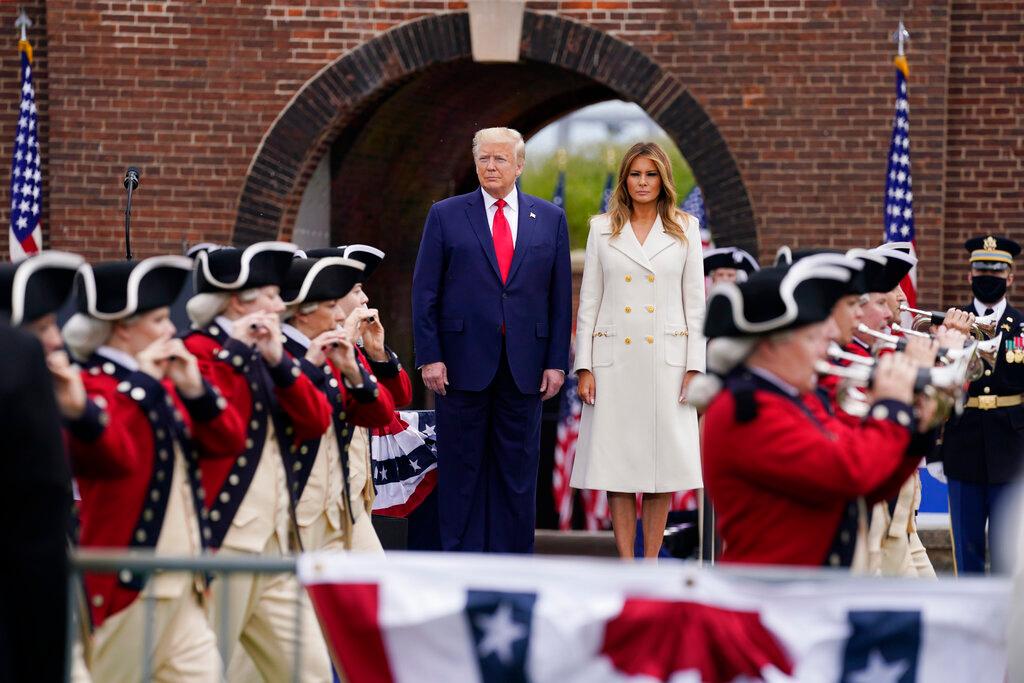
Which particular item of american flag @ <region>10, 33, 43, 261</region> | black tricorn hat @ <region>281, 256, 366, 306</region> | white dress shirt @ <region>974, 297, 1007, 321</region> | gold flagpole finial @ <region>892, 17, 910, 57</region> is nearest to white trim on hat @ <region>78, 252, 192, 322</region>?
black tricorn hat @ <region>281, 256, 366, 306</region>

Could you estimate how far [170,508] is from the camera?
5027 mm

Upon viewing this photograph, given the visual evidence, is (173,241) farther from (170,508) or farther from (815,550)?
(815,550)

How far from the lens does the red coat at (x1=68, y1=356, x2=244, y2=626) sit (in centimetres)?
469

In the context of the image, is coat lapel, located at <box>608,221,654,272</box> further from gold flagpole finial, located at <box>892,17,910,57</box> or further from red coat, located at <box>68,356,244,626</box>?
gold flagpole finial, located at <box>892,17,910,57</box>

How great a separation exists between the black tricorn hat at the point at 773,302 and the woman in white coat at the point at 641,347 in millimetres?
3130

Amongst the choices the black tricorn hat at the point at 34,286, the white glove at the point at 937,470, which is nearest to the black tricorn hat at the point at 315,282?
the black tricorn hat at the point at 34,286

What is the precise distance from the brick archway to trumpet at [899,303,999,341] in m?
3.93

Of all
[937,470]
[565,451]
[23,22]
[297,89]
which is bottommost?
[565,451]

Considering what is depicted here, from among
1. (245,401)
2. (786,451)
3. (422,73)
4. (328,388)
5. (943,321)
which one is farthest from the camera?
(422,73)

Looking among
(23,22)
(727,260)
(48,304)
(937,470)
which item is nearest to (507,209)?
(727,260)

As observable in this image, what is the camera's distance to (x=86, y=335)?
4.96 m

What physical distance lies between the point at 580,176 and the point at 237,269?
64111 mm

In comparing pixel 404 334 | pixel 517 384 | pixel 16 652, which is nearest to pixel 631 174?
pixel 517 384

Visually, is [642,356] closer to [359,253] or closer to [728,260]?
[359,253]
